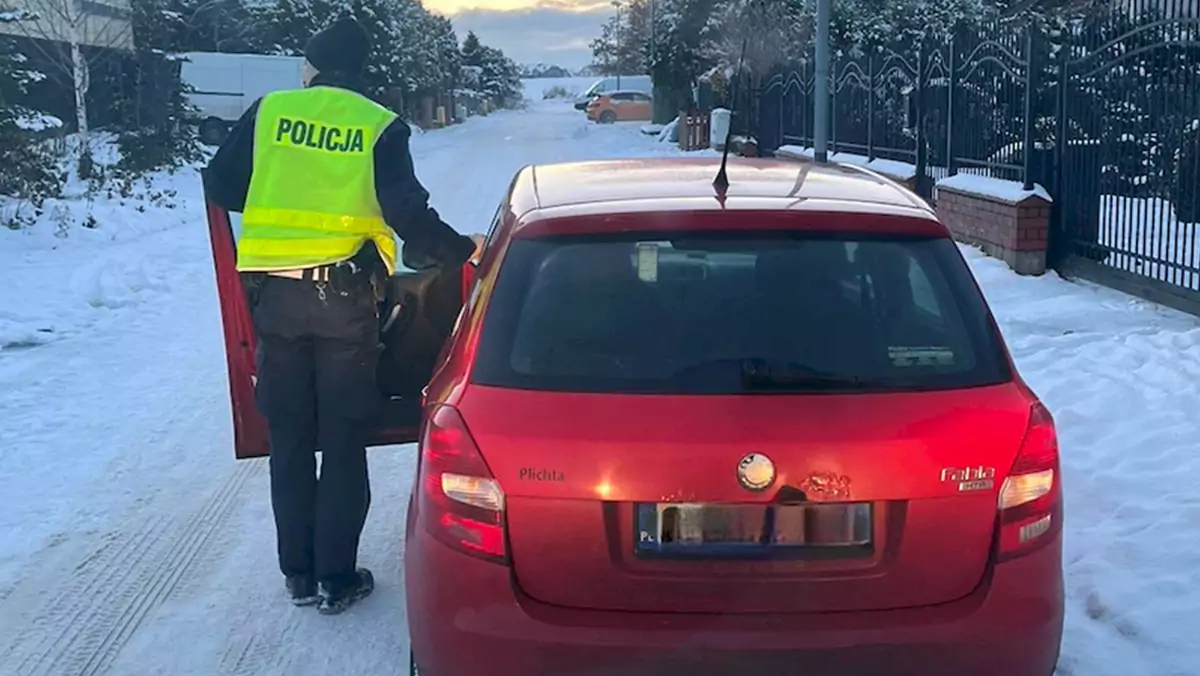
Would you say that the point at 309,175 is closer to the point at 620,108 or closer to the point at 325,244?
the point at 325,244

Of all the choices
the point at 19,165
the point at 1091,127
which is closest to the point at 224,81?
the point at 19,165

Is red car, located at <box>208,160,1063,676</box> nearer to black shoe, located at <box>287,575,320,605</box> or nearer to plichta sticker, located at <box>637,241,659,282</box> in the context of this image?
plichta sticker, located at <box>637,241,659,282</box>

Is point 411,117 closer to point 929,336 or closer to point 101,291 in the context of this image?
point 101,291

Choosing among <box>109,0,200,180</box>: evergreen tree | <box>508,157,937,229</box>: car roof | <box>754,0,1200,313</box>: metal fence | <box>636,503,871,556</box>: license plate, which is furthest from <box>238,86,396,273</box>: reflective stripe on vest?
<box>109,0,200,180</box>: evergreen tree

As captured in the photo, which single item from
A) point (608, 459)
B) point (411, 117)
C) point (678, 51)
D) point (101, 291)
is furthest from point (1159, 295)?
point (411, 117)

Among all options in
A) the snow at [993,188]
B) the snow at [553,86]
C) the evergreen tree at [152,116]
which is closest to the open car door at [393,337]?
the snow at [993,188]

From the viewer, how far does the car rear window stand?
2.96 m

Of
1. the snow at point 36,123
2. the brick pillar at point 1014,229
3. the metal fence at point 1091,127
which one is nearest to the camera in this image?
the metal fence at point 1091,127

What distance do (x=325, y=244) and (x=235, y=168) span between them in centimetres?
41

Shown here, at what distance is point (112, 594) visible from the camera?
4.63 m

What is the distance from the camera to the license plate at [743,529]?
2.85m

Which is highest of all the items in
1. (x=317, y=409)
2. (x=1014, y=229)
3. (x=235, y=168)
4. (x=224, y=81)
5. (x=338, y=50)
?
(x=224, y=81)

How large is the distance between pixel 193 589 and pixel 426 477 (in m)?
2.02

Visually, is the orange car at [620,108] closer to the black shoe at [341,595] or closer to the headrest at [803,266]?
the black shoe at [341,595]
